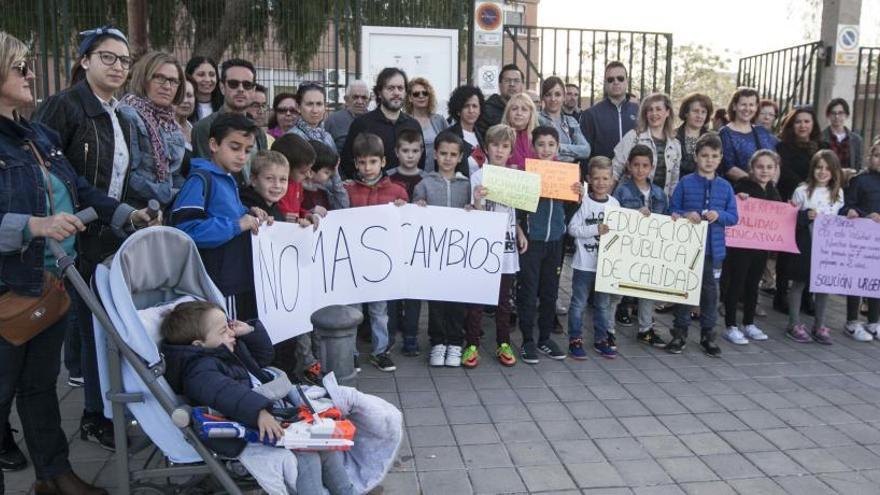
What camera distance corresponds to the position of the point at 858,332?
6605 millimetres

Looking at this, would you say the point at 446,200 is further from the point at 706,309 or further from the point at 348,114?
the point at 706,309

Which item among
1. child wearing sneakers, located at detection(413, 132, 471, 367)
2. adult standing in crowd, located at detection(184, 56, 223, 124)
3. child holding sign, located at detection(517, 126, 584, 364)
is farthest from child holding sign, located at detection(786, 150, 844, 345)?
adult standing in crowd, located at detection(184, 56, 223, 124)

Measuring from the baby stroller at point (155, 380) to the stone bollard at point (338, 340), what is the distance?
93 cm

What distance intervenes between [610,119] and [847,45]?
17.2ft

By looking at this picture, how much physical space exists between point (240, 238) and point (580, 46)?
7464mm

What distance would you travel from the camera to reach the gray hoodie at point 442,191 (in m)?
5.48

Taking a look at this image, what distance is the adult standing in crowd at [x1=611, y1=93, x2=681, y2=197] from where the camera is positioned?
6496mm

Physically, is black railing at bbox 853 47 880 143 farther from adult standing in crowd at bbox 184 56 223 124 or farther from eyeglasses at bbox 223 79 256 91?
adult standing in crowd at bbox 184 56 223 124

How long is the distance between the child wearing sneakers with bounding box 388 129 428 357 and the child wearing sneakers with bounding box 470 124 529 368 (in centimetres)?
44

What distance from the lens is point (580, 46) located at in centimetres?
1027

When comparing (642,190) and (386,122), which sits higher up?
(386,122)

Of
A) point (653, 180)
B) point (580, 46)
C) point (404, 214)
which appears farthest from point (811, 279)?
point (580, 46)

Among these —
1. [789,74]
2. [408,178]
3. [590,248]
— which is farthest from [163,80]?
→ [789,74]

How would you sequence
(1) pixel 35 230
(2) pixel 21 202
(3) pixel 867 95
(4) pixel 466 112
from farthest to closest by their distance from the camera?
(3) pixel 867 95 → (4) pixel 466 112 → (2) pixel 21 202 → (1) pixel 35 230
